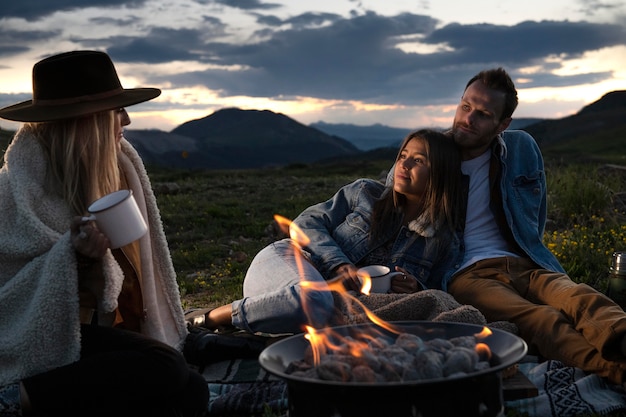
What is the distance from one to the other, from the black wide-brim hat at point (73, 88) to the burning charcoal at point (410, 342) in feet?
6.16

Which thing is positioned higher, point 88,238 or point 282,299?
point 88,238

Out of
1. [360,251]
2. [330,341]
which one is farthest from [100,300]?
[360,251]

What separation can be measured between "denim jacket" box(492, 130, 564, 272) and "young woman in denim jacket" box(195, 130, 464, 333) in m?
0.43

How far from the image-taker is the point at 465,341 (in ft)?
10.3

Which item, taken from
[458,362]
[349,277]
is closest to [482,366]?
[458,362]

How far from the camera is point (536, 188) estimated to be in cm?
596

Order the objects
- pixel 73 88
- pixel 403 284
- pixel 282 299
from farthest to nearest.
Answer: pixel 403 284, pixel 282 299, pixel 73 88

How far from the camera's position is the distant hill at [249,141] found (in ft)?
464

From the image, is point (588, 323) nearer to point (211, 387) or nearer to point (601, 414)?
point (601, 414)

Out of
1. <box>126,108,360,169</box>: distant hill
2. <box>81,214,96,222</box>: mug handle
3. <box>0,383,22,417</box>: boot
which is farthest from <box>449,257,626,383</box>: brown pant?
<box>126,108,360,169</box>: distant hill

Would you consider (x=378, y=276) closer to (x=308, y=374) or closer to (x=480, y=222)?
(x=480, y=222)

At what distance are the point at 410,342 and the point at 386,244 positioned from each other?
8.52 ft

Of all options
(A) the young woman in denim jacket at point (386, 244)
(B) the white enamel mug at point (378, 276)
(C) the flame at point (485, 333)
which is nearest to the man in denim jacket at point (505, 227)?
(A) the young woman in denim jacket at point (386, 244)

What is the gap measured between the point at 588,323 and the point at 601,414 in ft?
2.45
